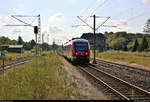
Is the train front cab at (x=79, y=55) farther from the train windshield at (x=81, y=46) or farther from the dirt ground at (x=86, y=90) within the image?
the dirt ground at (x=86, y=90)

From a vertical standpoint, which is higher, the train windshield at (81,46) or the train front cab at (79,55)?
the train windshield at (81,46)

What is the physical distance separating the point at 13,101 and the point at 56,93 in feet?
7.13

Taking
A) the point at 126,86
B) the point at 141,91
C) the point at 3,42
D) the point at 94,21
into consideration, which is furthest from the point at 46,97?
the point at 3,42

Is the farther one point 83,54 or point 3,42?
point 3,42

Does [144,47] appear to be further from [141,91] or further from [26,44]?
[26,44]

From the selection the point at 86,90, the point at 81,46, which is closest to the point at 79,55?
the point at 81,46

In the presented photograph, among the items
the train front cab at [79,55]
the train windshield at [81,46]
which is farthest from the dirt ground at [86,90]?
the train windshield at [81,46]

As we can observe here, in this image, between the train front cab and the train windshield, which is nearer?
the train front cab

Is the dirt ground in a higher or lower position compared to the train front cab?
lower

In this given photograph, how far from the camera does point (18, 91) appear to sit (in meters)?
8.96

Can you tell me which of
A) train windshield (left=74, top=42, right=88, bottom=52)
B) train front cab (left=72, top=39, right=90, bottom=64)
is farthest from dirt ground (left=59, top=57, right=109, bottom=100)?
train windshield (left=74, top=42, right=88, bottom=52)

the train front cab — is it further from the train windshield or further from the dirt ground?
the dirt ground

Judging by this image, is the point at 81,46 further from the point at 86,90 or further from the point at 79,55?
the point at 86,90

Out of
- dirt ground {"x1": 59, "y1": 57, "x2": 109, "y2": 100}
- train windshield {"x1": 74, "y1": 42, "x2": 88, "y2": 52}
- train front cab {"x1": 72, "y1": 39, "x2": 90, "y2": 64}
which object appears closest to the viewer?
dirt ground {"x1": 59, "y1": 57, "x2": 109, "y2": 100}
